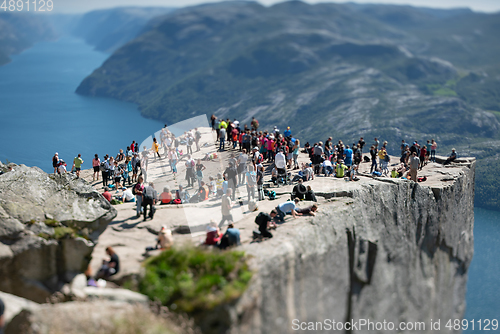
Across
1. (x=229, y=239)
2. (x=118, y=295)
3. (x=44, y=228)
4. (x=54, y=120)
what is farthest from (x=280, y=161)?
(x=54, y=120)

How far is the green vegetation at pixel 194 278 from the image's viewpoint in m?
13.4

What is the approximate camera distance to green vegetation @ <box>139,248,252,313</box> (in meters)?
13.4

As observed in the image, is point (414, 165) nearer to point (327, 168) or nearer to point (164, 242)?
point (327, 168)

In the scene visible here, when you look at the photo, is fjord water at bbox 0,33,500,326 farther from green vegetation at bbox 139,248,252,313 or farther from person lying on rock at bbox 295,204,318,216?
green vegetation at bbox 139,248,252,313

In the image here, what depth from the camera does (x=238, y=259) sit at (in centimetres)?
1537

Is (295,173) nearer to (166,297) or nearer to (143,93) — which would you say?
(166,297)

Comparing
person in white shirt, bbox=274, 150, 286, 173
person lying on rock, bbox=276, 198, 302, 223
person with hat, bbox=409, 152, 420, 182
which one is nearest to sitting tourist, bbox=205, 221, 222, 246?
person lying on rock, bbox=276, 198, 302, 223

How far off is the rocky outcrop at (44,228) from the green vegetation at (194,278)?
377cm

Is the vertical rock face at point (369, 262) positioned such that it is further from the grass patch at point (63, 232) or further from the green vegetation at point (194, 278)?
the grass patch at point (63, 232)

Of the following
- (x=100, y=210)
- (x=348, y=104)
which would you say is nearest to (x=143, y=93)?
(x=348, y=104)

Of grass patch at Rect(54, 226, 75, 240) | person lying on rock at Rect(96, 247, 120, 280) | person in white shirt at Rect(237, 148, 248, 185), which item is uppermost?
person in white shirt at Rect(237, 148, 248, 185)

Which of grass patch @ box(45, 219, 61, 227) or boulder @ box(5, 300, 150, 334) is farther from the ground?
grass patch @ box(45, 219, 61, 227)

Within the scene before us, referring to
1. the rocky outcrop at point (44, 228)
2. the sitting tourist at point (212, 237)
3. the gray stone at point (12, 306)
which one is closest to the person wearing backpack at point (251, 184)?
the sitting tourist at point (212, 237)

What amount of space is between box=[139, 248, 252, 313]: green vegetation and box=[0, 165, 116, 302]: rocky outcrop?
377cm
